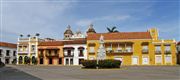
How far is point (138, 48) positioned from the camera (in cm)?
5578

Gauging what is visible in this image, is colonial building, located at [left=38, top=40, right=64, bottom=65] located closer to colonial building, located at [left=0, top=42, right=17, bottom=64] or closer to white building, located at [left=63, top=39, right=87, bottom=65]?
white building, located at [left=63, top=39, right=87, bottom=65]

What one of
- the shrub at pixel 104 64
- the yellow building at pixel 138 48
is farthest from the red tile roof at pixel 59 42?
the shrub at pixel 104 64

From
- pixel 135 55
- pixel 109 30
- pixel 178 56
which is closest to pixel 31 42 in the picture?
pixel 109 30

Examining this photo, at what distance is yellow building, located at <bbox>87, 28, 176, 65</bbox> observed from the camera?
54906mm

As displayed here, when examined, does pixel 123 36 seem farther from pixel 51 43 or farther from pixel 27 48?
pixel 27 48

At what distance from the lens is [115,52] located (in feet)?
187

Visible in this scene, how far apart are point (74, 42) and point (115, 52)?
31.2 ft

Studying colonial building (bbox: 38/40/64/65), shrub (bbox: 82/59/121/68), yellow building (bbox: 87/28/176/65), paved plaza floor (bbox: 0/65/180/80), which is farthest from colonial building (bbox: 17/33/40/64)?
paved plaza floor (bbox: 0/65/180/80)

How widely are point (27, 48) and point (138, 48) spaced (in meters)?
25.6

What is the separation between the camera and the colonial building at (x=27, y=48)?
63234 millimetres

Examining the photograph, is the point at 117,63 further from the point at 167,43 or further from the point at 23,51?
the point at 23,51

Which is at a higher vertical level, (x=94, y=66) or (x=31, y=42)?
(x=31, y=42)

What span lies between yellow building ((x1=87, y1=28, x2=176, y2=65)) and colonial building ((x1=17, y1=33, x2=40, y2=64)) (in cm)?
1330

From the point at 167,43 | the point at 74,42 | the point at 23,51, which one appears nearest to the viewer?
the point at 167,43
